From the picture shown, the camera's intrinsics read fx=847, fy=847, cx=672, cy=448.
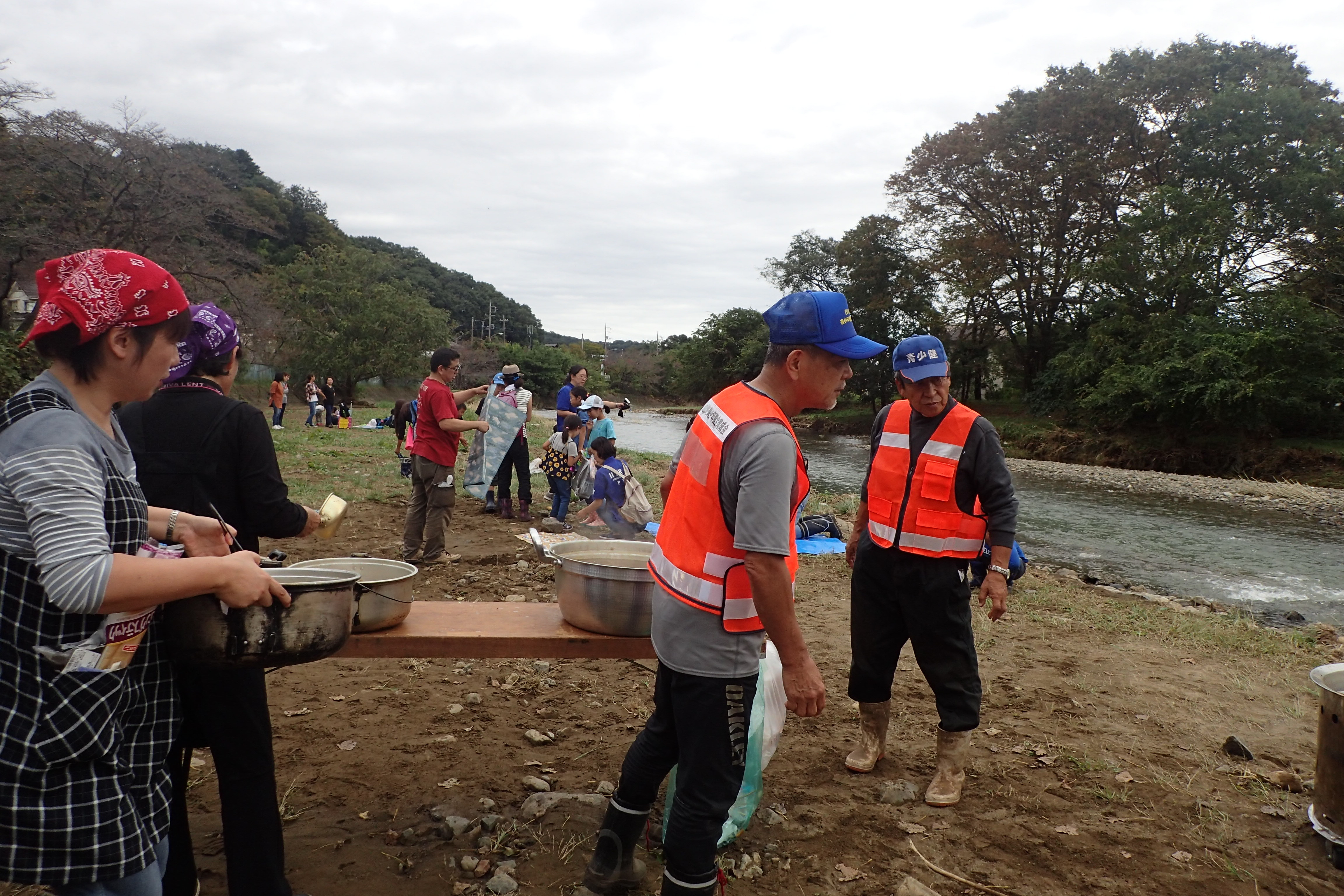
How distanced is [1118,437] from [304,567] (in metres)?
32.0

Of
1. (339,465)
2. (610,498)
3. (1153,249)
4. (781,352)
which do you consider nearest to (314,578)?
(781,352)

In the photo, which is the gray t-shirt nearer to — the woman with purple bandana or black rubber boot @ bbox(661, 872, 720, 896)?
black rubber boot @ bbox(661, 872, 720, 896)

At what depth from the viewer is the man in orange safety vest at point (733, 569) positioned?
225 centimetres

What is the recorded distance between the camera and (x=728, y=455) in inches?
91.5

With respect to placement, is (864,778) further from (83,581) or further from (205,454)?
(83,581)

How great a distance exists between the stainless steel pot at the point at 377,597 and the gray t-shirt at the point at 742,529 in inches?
39.0

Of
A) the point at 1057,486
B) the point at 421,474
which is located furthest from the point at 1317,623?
the point at 1057,486

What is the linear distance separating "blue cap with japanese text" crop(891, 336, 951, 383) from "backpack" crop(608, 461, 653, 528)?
17.2ft

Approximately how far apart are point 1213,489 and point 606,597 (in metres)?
24.1

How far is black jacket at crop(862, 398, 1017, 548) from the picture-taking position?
371 cm

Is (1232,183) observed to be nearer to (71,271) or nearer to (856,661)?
(856,661)

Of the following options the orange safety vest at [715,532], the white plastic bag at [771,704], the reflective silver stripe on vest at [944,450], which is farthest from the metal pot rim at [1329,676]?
the orange safety vest at [715,532]

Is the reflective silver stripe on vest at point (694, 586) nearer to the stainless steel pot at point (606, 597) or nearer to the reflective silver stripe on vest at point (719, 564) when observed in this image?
the reflective silver stripe on vest at point (719, 564)

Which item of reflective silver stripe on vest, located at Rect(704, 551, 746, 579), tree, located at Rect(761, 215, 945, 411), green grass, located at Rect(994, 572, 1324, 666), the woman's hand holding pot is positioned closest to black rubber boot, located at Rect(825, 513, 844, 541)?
green grass, located at Rect(994, 572, 1324, 666)
